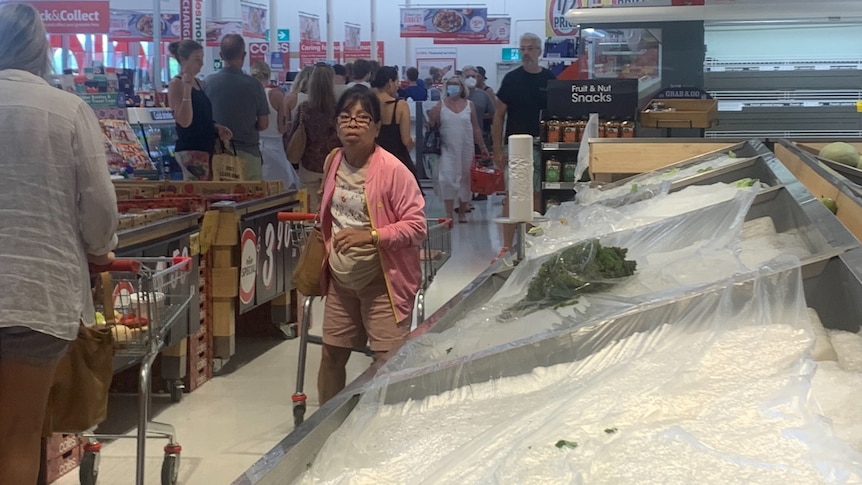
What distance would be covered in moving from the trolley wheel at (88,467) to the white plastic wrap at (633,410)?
218 cm

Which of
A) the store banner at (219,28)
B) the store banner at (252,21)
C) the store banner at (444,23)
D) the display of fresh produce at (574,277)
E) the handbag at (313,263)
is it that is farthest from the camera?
the store banner at (444,23)

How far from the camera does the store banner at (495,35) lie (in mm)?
20969

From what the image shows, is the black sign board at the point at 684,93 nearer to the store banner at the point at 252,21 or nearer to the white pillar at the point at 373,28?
the store banner at the point at 252,21

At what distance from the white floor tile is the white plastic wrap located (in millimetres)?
2318

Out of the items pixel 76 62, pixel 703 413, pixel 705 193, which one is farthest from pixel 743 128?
pixel 76 62

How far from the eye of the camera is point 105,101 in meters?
10.2

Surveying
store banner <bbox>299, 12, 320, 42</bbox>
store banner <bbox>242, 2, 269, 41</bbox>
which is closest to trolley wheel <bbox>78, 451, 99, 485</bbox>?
store banner <bbox>242, 2, 269, 41</bbox>

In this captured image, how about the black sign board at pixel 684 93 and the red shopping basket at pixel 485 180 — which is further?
the red shopping basket at pixel 485 180

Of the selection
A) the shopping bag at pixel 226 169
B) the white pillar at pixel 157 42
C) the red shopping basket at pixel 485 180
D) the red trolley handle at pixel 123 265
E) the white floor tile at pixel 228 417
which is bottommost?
the white floor tile at pixel 228 417

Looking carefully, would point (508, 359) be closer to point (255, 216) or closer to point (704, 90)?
point (255, 216)

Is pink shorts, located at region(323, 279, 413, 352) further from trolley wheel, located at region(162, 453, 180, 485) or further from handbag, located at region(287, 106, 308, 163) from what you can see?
handbag, located at region(287, 106, 308, 163)

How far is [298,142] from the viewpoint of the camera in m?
7.18

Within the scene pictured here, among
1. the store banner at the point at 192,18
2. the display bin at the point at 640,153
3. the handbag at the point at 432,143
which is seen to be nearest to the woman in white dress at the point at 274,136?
the store banner at the point at 192,18

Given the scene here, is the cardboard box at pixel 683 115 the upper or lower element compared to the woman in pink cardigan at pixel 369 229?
upper
